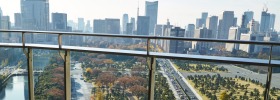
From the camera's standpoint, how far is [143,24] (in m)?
5.20

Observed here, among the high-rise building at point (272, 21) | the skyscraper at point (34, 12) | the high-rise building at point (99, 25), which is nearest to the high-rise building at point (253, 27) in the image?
the high-rise building at point (272, 21)

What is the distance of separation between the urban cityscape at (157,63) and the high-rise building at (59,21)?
0.02 meters

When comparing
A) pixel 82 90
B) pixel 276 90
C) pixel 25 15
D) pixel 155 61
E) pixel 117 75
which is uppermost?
pixel 25 15

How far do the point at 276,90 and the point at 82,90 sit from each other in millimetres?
4454

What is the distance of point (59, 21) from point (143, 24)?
2.15 m

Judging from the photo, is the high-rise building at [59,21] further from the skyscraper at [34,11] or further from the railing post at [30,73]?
the railing post at [30,73]

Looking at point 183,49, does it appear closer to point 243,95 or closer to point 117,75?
point 243,95

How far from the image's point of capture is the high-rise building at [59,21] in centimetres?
549

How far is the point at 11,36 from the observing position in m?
3.55

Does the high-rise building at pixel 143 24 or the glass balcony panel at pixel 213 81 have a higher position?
the high-rise building at pixel 143 24

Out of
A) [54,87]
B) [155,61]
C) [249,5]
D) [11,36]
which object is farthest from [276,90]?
[249,5]

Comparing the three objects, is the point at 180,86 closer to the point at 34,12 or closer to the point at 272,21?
the point at 272,21

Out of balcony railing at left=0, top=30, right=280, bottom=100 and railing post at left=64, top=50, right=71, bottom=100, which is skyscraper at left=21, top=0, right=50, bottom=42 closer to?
balcony railing at left=0, top=30, right=280, bottom=100

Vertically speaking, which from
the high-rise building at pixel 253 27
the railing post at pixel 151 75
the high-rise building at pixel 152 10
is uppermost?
the high-rise building at pixel 152 10
